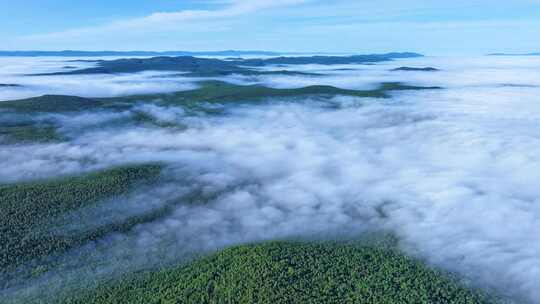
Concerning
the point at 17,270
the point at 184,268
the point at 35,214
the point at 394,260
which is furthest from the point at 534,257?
the point at 35,214

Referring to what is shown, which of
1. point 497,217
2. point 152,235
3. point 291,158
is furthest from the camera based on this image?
point 291,158

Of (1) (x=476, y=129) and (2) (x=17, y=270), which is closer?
(2) (x=17, y=270)

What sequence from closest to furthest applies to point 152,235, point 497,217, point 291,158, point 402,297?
point 402,297
point 152,235
point 497,217
point 291,158

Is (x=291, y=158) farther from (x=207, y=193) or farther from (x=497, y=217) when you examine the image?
(x=497, y=217)

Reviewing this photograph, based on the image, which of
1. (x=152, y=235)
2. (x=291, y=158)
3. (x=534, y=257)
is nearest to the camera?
(x=534, y=257)

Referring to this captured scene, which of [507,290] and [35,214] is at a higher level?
[35,214]

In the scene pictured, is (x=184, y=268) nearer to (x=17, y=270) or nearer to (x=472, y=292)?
(x=17, y=270)

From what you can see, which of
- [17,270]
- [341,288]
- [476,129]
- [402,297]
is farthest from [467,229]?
[476,129]

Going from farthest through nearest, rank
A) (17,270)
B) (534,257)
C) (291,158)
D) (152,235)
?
(291,158) < (152,235) < (534,257) < (17,270)

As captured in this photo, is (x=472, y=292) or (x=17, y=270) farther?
(x=17, y=270)
